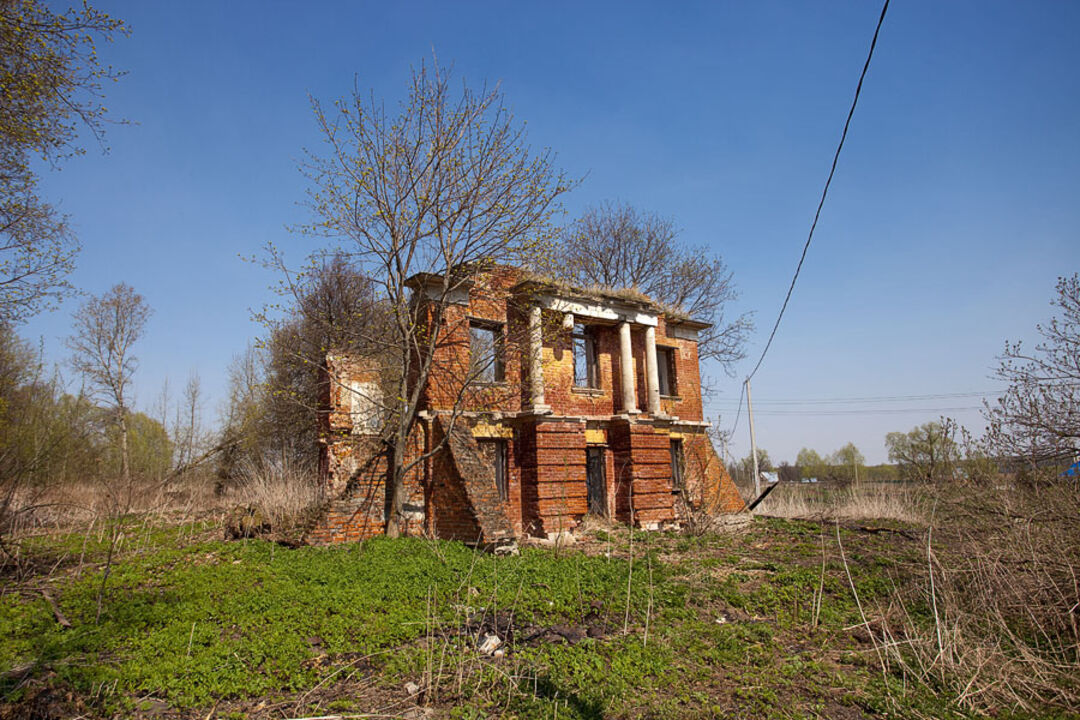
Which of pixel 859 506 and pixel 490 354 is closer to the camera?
pixel 490 354

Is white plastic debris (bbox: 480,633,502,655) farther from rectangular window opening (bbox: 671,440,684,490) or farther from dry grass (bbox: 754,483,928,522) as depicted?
dry grass (bbox: 754,483,928,522)

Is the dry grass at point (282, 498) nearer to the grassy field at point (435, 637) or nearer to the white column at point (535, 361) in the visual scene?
the grassy field at point (435, 637)

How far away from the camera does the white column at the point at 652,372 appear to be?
699 inches

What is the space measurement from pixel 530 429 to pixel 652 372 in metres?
4.95

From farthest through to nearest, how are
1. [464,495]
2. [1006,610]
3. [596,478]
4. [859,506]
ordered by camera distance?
[859,506] < [596,478] < [464,495] < [1006,610]

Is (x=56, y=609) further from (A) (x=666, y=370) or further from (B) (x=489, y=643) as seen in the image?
(A) (x=666, y=370)

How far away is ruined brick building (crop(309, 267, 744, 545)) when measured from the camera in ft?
42.6

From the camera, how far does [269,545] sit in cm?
1127

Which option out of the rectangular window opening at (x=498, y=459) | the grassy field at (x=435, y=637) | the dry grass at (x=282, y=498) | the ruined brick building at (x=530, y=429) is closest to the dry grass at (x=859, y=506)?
the ruined brick building at (x=530, y=429)

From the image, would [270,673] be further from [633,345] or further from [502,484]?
[633,345]

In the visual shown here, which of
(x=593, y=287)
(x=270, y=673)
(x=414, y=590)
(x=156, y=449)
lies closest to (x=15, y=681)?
(x=270, y=673)

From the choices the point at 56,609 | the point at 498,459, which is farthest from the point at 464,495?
the point at 56,609

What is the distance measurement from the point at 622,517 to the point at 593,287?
6.86 m

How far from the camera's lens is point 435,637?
699 centimetres
